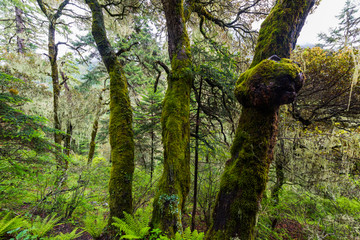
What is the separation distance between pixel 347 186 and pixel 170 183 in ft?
14.9

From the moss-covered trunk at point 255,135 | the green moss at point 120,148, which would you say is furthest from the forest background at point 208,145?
the moss-covered trunk at point 255,135

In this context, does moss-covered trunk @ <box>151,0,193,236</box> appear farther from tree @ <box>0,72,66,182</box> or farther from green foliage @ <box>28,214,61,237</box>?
tree @ <box>0,72,66,182</box>

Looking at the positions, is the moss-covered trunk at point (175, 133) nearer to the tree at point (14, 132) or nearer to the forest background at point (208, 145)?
the forest background at point (208, 145)

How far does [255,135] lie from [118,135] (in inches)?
106

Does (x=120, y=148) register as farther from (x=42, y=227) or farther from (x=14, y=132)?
(x=42, y=227)

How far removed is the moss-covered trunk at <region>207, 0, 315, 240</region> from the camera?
6.13 ft

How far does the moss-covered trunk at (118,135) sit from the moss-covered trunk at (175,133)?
815 millimetres

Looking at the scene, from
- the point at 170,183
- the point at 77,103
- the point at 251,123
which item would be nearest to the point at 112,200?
the point at 170,183

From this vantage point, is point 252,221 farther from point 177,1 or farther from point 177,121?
point 177,1

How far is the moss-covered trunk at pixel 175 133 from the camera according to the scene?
2.35 metres

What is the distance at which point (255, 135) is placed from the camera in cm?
208

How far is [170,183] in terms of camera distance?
2496mm

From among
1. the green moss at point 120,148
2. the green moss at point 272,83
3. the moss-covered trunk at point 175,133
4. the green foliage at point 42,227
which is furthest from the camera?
the green moss at point 120,148

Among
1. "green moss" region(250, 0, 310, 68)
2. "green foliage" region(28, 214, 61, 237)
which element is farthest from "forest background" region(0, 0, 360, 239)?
"green moss" region(250, 0, 310, 68)
